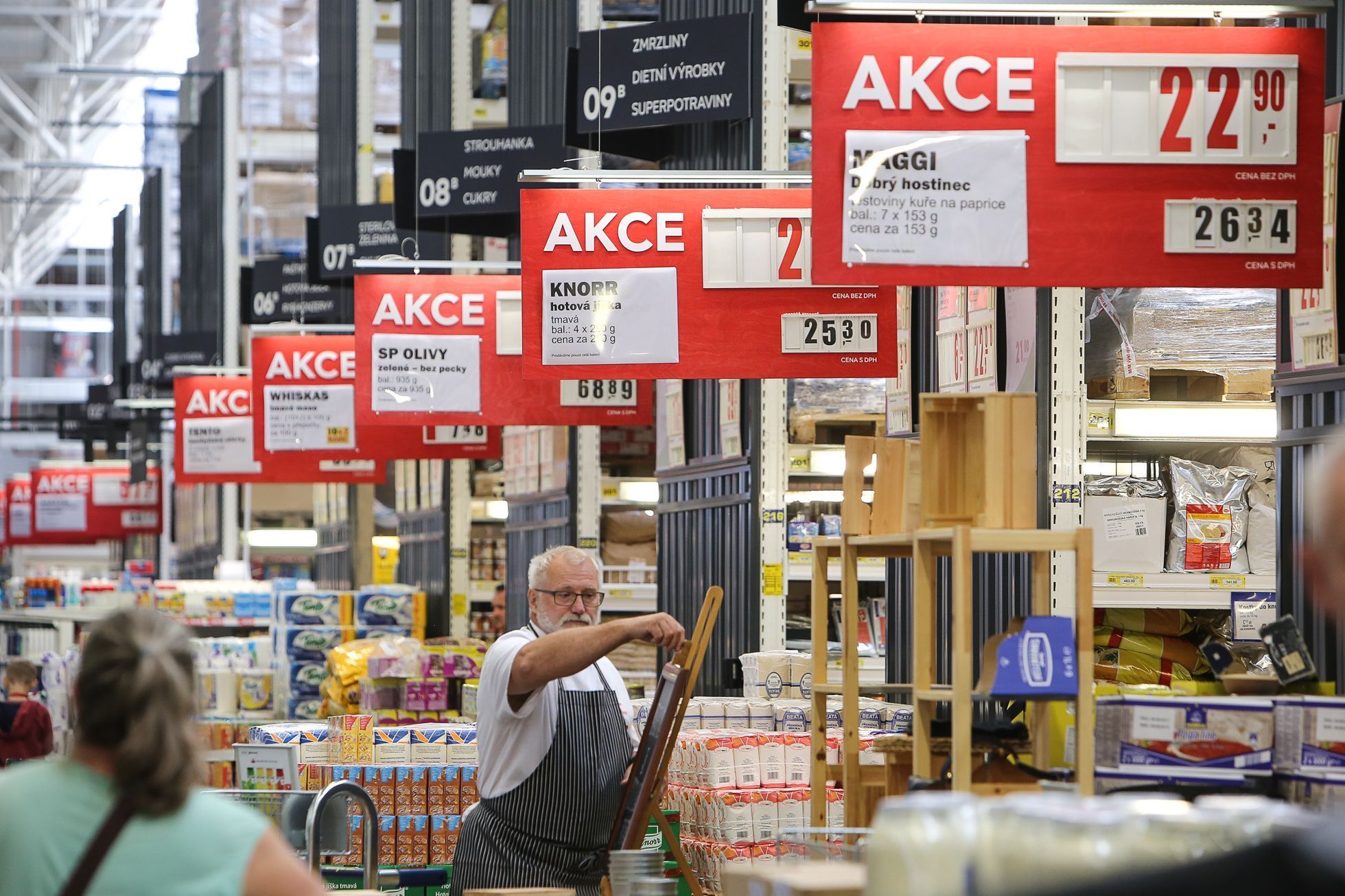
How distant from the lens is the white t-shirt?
5.42 meters

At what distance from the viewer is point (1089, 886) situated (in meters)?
2.02

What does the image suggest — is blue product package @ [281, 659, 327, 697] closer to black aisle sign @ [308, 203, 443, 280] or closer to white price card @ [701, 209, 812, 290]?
black aisle sign @ [308, 203, 443, 280]

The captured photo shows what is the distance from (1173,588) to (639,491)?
658cm

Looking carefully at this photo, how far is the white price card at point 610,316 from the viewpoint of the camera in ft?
24.5

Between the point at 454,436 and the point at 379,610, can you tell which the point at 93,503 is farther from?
the point at 454,436

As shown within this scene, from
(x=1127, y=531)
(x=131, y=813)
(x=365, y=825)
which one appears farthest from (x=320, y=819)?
(x=1127, y=531)

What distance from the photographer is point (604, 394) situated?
10.7 m

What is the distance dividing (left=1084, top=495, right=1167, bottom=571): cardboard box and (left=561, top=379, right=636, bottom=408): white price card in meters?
3.57

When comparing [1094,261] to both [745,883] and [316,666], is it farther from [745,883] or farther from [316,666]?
[316,666]

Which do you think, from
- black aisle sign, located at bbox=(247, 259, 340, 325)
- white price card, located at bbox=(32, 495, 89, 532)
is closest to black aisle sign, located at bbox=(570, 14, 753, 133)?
black aisle sign, located at bbox=(247, 259, 340, 325)

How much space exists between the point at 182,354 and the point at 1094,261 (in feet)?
64.9

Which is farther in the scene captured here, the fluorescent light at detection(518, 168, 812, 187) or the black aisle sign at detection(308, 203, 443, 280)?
the black aisle sign at detection(308, 203, 443, 280)

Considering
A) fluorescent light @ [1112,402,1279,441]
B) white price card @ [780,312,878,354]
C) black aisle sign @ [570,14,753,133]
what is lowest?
fluorescent light @ [1112,402,1279,441]

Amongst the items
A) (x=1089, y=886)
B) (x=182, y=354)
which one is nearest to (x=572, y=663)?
(x=1089, y=886)
